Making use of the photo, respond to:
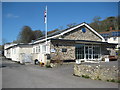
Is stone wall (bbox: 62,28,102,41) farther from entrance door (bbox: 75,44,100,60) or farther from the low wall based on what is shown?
the low wall

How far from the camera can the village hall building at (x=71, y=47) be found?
1805 centimetres

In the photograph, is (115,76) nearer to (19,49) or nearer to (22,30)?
(19,49)

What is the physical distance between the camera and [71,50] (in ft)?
63.3

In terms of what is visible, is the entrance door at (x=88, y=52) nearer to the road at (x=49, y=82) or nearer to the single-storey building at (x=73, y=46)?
the single-storey building at (x=73, y=46)


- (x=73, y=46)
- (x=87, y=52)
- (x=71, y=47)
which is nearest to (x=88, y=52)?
(x=87, y=52)

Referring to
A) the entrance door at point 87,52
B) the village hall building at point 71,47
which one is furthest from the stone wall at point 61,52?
the entrance door at point 87,52

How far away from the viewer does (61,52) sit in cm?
1838

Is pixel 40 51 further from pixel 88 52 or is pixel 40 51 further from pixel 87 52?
pixel 88 52

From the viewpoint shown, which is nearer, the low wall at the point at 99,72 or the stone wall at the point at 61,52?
the low wall at the point at 99,72

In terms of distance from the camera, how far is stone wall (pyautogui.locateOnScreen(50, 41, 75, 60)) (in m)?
17.8

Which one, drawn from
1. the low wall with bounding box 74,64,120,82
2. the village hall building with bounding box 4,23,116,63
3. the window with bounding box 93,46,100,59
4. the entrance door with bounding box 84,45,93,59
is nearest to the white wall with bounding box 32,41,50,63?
the village hall building with bounding box 4,23,116,63

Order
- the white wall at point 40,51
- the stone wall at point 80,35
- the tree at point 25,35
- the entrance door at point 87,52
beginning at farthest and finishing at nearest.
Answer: the tree at point 25,35
the stone wall at point 80,35
the entrance door at point 87,52
the white wall at point 40,51

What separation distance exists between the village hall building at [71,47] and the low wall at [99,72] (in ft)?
25.7

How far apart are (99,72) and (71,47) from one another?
34.6 ft
